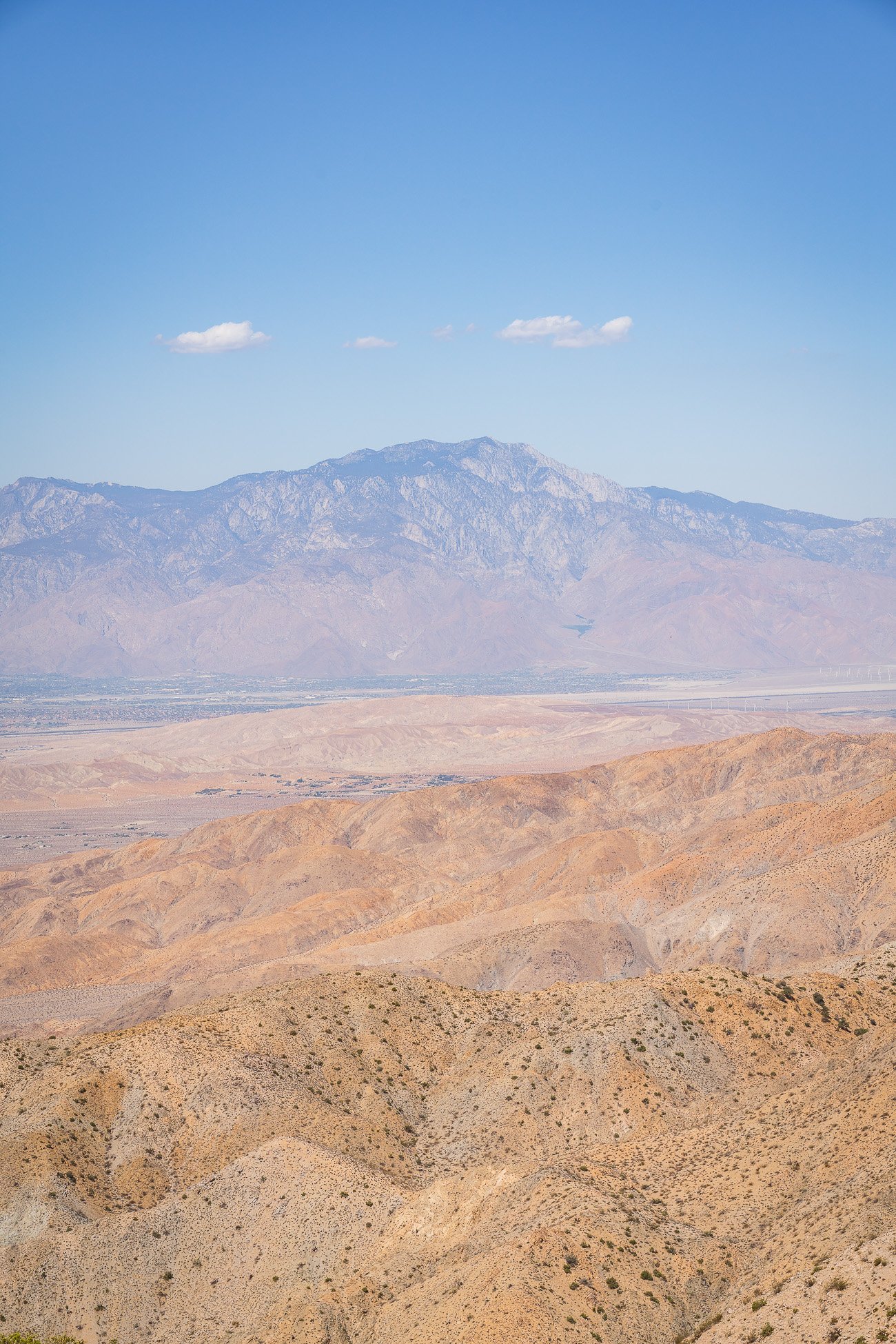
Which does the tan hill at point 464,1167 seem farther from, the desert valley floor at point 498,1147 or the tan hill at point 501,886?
the tan hill at point 501,886

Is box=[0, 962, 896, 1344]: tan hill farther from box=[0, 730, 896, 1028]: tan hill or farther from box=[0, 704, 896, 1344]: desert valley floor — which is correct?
box=[0, 730, 896, 1028]: tan hill

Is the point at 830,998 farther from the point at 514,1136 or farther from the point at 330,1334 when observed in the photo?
the point at 330,1334

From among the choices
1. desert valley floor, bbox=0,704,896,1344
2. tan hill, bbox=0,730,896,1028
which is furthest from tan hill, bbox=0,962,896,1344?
tan hill, bbox=0,730,896,1028

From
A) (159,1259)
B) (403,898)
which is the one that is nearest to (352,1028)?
(159,1259)

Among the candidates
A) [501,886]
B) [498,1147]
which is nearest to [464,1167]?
[498,1147]

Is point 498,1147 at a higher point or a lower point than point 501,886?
higher

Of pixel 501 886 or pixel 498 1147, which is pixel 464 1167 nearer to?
pixel 498 1147
